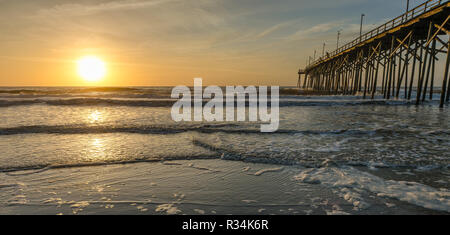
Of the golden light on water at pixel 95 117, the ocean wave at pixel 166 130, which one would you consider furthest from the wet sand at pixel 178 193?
the golden light on water at pixel 95 117

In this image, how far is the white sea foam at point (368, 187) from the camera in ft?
10.4

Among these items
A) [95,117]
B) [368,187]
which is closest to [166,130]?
[95,117]

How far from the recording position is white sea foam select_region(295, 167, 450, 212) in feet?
10.4

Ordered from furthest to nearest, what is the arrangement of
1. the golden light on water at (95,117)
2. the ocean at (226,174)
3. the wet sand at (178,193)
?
the golden light on water at (95,117) → the ocean at (226,174) → the wet sand at (178,193)

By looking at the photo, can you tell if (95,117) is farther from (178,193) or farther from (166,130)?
(178,193)

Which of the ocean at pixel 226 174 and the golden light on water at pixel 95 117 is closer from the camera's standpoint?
the ocean at pixel 226 174

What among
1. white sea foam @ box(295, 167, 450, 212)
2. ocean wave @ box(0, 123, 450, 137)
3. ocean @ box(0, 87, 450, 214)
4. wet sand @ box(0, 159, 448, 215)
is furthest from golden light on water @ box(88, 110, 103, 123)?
white sea foam @ box(295, 167, 450, 212)

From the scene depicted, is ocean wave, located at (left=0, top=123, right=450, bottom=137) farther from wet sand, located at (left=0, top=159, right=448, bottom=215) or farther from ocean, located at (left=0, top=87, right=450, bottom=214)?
A: wet sand, located at (left=0, top=159, right=448, bottom=215)

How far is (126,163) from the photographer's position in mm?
4945

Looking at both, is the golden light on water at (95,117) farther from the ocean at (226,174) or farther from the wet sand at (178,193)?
the wet sand at (178,193)

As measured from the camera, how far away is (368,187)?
12.0ft
